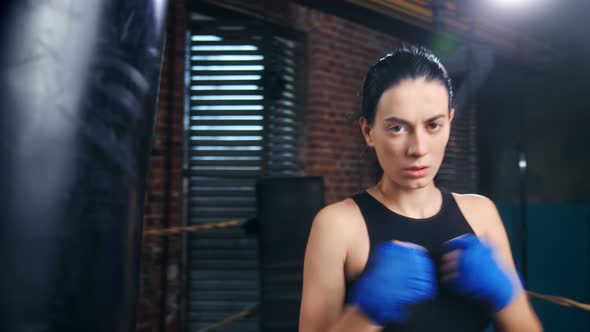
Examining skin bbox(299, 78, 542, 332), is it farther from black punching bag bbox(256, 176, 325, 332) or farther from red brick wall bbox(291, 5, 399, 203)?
red brick wall bbox(291, 5, 399, 203)

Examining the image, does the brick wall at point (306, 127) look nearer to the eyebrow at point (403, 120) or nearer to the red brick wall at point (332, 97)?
the red brick wall at point (332, 97)

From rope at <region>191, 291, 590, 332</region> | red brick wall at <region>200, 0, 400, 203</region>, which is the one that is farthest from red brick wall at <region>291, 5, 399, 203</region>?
rope at <region>191, 291, 590, 332</region>

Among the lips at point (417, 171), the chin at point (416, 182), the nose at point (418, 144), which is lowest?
the chin at point (416, 182)

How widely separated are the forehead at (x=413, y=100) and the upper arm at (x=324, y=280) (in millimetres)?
261

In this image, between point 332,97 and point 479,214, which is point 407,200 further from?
point 332,97

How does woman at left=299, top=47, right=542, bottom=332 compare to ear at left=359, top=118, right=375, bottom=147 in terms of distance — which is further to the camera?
ear at left=359, top=118, right=375, bottom=147

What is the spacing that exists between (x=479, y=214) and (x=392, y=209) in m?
0.22

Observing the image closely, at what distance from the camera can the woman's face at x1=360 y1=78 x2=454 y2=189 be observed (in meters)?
0.98

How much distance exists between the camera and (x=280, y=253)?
2.65m

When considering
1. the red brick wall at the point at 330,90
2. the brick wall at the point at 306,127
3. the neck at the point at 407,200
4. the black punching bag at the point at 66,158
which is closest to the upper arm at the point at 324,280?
the neck at the point at 407,200

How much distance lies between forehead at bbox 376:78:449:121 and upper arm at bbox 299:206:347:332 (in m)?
0.26

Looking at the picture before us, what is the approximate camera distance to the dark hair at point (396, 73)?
1030mm

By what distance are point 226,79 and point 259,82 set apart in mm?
225

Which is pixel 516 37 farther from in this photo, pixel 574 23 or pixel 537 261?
pixel 537 261
